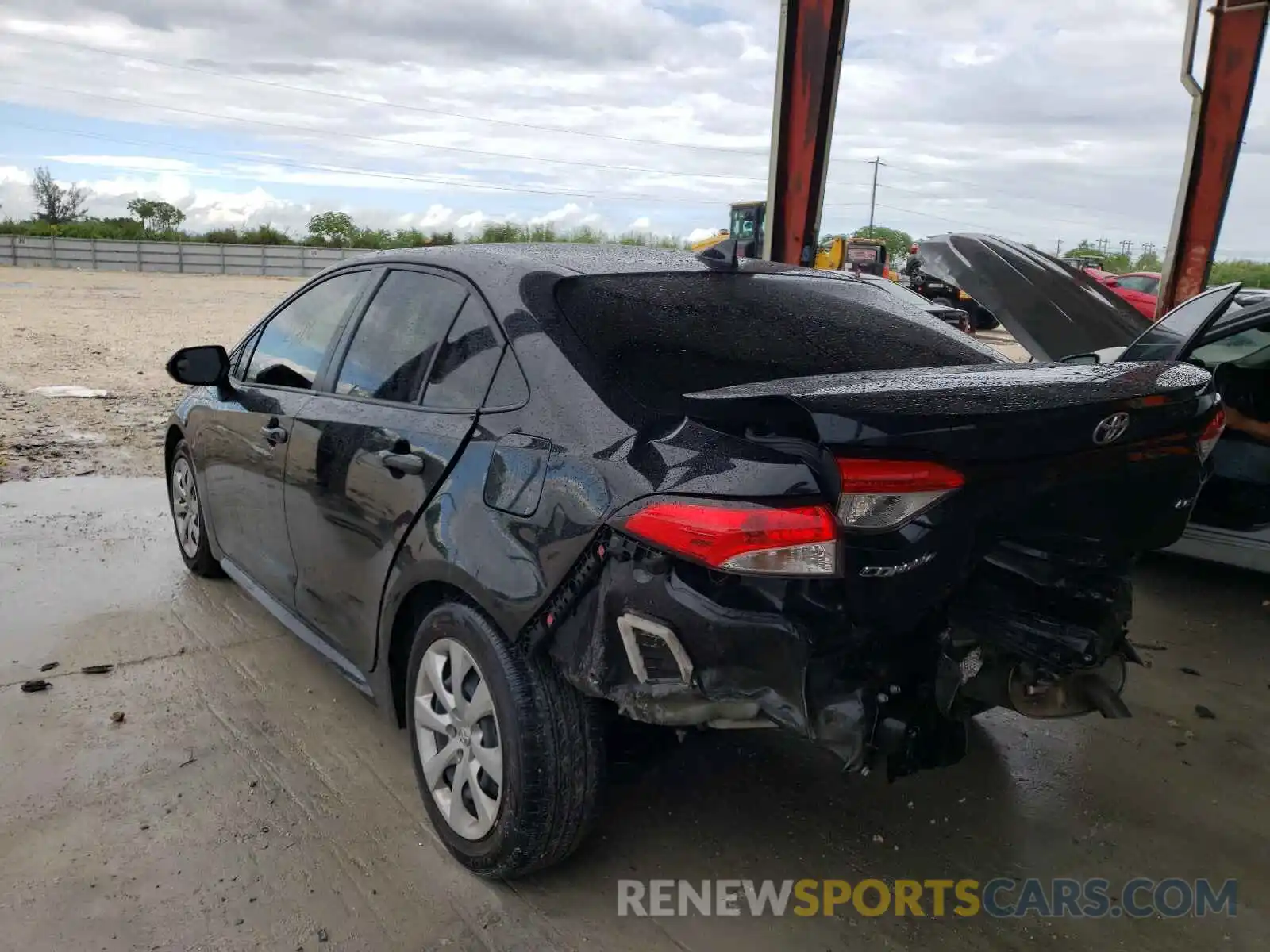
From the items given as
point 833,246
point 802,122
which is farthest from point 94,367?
point 833,246

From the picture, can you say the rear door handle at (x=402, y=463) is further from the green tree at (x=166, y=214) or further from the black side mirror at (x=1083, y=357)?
the green tree at (x=166, y=214)

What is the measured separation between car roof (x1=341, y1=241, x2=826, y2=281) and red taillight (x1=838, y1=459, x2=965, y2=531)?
118cm

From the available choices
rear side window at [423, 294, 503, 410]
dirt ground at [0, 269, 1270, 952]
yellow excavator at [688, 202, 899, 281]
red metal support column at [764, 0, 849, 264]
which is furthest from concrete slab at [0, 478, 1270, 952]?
yellow excavator at [688, 202, 899, 281]

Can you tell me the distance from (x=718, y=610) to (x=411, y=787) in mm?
1474

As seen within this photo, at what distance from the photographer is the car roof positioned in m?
2.76

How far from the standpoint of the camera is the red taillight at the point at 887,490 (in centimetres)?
191

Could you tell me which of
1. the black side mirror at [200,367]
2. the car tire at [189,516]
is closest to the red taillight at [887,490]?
the black side mirror at [200,367]

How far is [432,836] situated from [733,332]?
1653 millimetres

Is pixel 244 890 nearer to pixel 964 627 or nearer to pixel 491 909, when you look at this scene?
pixel 491 909

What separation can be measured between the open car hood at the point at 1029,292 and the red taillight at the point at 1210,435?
1.51m

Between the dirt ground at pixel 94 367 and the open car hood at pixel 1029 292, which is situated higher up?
the open car hood at pixel 1029 292

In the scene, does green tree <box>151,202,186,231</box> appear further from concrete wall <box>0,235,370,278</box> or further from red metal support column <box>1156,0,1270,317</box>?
red metal support column <box>1156,0,1270,317</box>

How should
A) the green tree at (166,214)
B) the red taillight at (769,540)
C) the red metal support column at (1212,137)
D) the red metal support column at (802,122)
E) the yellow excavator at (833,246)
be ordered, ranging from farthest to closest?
the green tree at (166,214) → the yellow excavator at (833,246) → the red metal support column at (1212,137) → the red metal support column at (802,122) → the red taillight at (769,540)

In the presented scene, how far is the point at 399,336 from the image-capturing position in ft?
9.80
